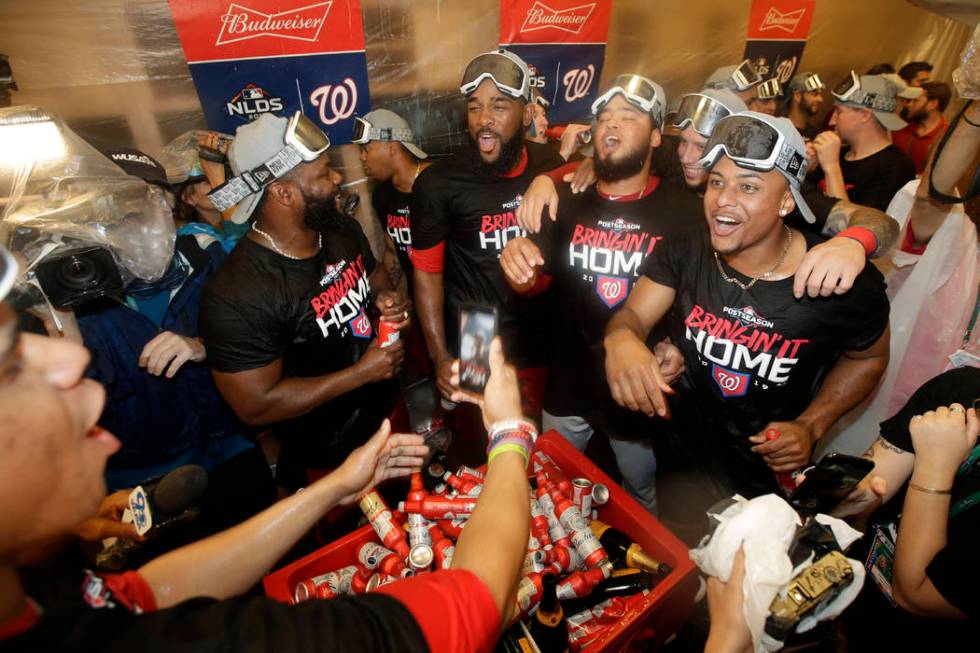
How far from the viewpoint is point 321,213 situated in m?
2.71

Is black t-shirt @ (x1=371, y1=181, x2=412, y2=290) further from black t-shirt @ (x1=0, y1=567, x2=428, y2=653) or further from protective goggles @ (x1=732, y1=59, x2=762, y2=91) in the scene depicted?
protective goggles @ (x1=732, y1=59, x2=762, y2=91)

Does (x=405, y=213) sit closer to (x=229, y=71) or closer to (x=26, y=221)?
(x=229, y=71)

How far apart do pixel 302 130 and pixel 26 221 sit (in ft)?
4.39

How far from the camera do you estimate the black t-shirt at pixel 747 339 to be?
2.08m

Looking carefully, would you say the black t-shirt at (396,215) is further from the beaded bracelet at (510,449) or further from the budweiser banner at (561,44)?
the beaded bracelet at (510,449)

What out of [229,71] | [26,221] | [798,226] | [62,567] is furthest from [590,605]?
[229,71]

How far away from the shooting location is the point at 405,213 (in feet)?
13.8

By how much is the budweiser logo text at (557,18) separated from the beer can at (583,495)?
4556 mm

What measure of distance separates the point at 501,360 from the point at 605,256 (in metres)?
1.40

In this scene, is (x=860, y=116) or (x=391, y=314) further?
(x=860, y=116)

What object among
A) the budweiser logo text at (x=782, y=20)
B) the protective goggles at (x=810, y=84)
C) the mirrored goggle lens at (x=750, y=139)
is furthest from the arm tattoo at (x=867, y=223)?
the budweiser logo text at (x=782, y=20)

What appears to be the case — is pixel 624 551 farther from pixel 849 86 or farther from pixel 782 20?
pixel 782 20

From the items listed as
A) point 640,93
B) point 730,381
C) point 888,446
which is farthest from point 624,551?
point 640,93

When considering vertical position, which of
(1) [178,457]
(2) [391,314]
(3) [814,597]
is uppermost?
(3) [814,597]
